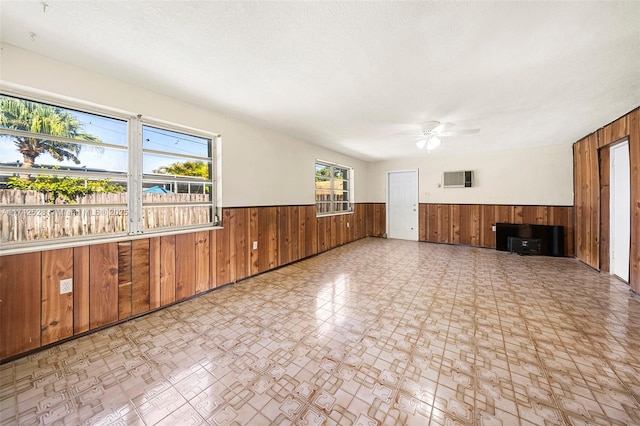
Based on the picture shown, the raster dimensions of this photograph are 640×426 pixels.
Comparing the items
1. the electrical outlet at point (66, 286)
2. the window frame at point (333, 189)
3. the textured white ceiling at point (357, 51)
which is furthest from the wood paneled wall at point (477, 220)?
the electrical outlet at point (66, 286)

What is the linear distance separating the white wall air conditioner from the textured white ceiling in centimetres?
272

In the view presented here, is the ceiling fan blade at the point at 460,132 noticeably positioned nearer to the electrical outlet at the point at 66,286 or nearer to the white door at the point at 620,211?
the white door at the point at 620,211

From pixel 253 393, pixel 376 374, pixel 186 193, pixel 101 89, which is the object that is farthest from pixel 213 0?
pixel 376 374

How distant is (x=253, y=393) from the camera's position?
1.50m

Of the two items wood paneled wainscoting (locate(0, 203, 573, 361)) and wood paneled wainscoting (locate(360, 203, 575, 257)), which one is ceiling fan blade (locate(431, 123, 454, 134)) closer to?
wood paneled wainscoting (locate(0, 203, 573, 361))

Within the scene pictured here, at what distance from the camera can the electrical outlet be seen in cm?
203

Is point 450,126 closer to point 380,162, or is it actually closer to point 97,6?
point 380,162

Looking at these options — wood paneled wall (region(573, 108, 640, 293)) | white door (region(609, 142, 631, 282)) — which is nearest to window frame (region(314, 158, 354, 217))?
wood paneled wall (region(573, 108, 640, 293))

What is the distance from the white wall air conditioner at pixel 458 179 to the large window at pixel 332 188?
7.99 ft

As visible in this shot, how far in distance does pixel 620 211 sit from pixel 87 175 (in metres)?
6.60

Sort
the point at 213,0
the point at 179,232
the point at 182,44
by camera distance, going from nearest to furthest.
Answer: the point at 213,0 → the point at 182,44 → the point at 179,232

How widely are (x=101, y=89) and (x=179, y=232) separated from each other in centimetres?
156

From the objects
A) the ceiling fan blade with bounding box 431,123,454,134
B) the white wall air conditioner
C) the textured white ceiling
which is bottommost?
the white wall air conditioner

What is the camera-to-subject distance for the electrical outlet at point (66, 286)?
6.66 feet
